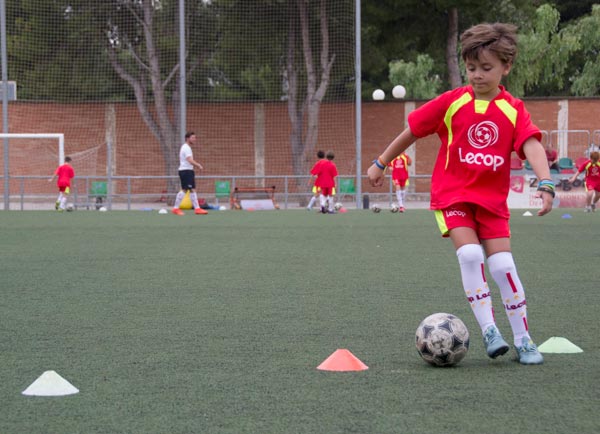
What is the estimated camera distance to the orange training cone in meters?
4.56

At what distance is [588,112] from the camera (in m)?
37.4

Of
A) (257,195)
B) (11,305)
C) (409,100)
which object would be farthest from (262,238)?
(409,100)

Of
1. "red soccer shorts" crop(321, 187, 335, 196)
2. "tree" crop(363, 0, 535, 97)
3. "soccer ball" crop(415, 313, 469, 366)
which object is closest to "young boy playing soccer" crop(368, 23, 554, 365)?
"soccer ball" crop(415, 313, 469, 366)

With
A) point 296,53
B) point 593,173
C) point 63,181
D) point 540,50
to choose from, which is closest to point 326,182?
point 593,173

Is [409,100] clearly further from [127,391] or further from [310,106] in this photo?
[127,391]

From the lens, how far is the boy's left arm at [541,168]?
477 centimetres

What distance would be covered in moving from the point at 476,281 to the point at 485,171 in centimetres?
56

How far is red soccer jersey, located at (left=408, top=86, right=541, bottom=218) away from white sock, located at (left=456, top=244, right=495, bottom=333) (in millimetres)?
238

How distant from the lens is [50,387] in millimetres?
4039

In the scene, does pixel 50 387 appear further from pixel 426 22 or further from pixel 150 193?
pixel 426 22

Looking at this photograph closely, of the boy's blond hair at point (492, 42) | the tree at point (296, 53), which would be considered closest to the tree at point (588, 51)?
the tree at point (296, 53)

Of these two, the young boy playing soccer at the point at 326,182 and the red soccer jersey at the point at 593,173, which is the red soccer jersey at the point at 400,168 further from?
the red soccer jersey at the point at 593,173

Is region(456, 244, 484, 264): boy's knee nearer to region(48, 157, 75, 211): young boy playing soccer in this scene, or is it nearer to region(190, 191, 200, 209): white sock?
region(190, 191, 200, 209): white sock

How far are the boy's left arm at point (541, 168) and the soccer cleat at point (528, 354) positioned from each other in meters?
0.65
